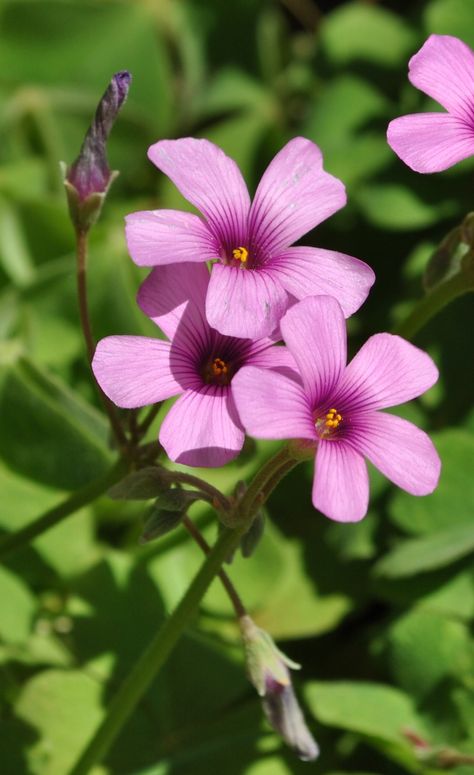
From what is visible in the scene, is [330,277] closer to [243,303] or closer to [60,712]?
[243,303]

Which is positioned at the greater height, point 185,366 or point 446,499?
point 185,366

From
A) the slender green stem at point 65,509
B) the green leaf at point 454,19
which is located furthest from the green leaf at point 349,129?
the slender green stem at point 65,509

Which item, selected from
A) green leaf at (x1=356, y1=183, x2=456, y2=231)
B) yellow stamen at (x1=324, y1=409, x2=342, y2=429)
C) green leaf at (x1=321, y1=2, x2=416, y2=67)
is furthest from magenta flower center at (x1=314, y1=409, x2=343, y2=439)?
green leaf at (x1=321, y1=2, x2=416, y2=67)

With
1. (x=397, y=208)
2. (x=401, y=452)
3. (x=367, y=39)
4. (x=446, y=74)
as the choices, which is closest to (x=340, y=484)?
(x=401, y=452)

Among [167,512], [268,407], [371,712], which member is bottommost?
[371,712]

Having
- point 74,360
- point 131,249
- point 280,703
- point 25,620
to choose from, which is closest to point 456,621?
point 280,703

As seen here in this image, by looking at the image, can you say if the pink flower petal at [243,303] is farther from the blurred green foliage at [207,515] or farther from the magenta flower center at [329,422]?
the blurred green foliage at [207,515]

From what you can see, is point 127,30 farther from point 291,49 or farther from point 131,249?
point 131,249
